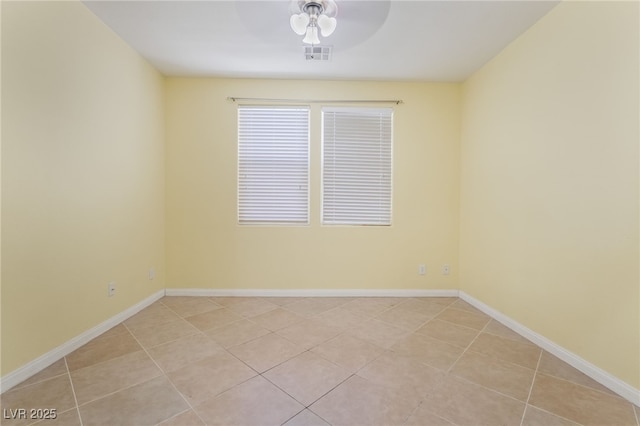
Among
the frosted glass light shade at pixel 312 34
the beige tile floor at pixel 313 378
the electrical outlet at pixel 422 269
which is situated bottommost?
the beige tile floor at pixel 313 378

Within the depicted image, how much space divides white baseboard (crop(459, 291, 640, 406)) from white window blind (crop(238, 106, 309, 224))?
2.27 meters

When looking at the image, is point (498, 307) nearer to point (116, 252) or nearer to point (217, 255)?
point (217, 255)

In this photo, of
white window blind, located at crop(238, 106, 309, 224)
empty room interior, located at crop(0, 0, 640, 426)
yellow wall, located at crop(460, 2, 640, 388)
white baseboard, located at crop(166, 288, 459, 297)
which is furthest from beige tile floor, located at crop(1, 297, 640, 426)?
white window blind, located at crop(238, 106, 309, 224)

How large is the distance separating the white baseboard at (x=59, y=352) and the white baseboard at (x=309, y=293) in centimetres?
57

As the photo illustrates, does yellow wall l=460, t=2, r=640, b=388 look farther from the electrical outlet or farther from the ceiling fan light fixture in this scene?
the ceiling fan light fixture

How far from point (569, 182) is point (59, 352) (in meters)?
3.87

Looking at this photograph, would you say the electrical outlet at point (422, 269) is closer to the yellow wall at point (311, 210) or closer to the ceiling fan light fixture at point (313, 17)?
the yellow wall at point (311, 210)

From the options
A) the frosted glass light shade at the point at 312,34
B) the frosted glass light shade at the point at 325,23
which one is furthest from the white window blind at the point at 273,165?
the frosted glass light shade at the point at 325,23

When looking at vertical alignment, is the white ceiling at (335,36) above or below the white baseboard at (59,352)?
above

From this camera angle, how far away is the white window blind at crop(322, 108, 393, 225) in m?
3.18

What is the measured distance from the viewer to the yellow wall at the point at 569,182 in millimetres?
1579

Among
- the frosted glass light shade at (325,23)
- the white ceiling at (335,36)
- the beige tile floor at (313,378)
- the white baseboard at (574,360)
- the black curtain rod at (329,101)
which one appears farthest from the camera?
the black curtain rod at (329,101)

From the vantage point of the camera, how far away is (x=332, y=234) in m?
3.21

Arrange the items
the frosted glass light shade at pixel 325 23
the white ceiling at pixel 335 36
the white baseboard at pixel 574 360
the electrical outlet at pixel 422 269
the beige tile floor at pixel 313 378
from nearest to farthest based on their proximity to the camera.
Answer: the beige tile floor at pixel 313 378 → the white baseboard at pixel 574 360 → the frosted glass light shade at pixel 325 23 → the white ceiling at pixel 335 36 → the electrical outlet at pixel 422 269
